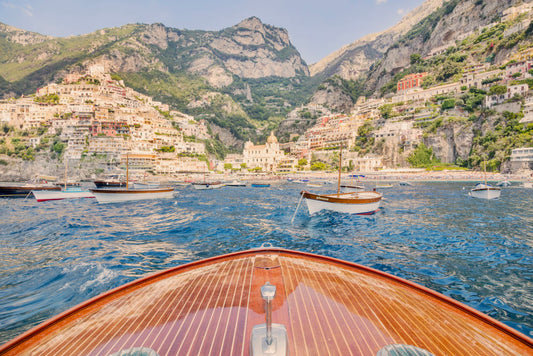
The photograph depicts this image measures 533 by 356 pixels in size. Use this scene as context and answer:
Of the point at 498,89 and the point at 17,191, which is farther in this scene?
the point at 498,89

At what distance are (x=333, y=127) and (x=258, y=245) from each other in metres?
96.7

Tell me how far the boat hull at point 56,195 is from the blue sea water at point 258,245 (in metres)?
9.70

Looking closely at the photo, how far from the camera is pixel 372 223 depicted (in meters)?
12.9

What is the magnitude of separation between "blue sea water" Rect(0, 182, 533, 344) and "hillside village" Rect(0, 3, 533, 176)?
57721mm

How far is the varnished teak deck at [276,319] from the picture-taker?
2.02m

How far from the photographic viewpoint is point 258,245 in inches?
364

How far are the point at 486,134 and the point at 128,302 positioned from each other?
77836 mm

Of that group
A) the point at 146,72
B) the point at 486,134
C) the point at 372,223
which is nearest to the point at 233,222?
the point at 372,223

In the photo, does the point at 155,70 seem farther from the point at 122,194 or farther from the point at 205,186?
the point at 122,194

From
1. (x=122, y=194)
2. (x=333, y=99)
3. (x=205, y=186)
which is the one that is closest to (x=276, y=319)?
(x=122, y=194)

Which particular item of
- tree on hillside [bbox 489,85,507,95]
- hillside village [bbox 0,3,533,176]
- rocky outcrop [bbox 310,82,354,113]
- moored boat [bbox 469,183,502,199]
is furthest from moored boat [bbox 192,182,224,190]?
rocky outcrop [bbox 310,82,354,113]

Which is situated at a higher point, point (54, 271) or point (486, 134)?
point (486, 134)

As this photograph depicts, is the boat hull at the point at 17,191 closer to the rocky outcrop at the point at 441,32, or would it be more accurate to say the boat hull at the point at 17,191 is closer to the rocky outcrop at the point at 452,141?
the rocky outcrop at the point at 452,141

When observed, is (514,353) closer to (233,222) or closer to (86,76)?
(233,222)
